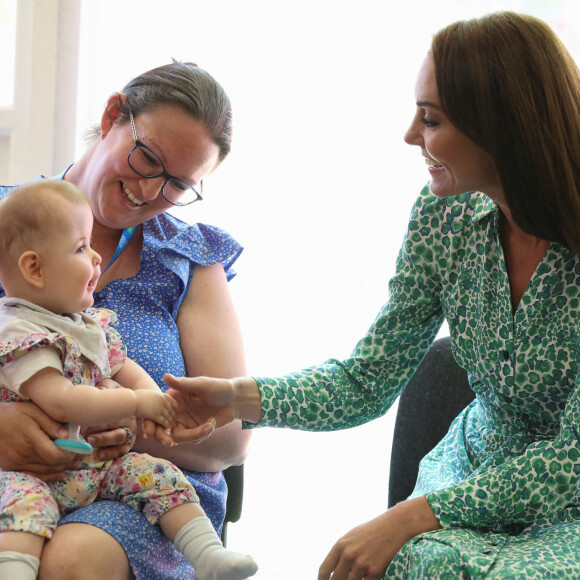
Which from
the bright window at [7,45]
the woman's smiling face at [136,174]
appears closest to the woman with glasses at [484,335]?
the woman's smiling face at [136,174]

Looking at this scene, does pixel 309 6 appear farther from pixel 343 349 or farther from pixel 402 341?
pixel 402 341

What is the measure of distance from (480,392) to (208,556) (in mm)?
704

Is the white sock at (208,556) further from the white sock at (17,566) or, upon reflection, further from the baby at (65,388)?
the white sock at (17,566)

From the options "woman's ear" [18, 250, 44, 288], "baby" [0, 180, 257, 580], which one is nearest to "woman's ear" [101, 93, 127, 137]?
"baby" [0, 180, 257, 580]

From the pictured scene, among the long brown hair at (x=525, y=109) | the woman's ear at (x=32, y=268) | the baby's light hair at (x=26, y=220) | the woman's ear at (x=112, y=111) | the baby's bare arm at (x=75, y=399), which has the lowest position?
the baby's bare arm at (x=75, y=399)

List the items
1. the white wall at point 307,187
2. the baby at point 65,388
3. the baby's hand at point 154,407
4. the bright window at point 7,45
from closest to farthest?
the baby at point 65,388, the baby's hand at point 154,407, the white wall at point 307,187, the bright window at point 7,45

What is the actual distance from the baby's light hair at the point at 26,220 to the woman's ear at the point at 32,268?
1cm

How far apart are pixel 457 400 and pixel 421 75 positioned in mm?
825

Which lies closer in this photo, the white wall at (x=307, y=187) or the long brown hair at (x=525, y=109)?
the long brown hair at (x=525, y=109)

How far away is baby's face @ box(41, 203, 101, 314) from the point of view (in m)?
1.54

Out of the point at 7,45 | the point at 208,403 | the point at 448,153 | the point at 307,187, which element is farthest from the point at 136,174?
the point at 7,45

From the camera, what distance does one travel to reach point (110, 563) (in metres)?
1.50

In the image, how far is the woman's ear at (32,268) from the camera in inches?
60.6

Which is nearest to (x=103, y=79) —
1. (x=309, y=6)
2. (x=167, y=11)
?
(x=167, y=11)
